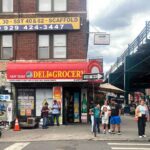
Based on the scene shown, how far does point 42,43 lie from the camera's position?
96.3 ft

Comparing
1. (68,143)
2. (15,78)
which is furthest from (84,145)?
(15,78)

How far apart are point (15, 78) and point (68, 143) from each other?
33.5 feet

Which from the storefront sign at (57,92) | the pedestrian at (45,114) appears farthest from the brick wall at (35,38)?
the pedestrian at (45,114)

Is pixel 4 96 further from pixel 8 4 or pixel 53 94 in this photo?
pixel 8 4

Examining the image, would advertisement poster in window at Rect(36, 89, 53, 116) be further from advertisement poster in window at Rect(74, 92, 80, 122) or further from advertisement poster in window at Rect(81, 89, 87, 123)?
advertisement poster in window at Rect(81, 89, 87, 123)

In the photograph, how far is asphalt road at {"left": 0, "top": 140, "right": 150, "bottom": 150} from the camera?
55.6 feet

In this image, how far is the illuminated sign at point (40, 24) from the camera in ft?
93.6

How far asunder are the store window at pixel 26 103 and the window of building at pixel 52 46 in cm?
229

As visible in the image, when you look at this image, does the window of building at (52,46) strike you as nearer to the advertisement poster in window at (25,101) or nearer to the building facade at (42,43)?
the building facade at (42,43)

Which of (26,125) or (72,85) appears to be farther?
(72,85)

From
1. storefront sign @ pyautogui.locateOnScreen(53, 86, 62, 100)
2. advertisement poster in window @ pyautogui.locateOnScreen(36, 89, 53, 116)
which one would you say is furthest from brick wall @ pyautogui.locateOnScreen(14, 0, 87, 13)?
advertisement poster in window @ pyautogui.locateOnScreen(36, 89, 53, 116)

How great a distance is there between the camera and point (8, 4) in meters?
29.6

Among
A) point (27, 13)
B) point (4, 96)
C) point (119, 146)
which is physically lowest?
point (119, 146)

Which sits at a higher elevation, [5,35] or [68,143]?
[5,35]
